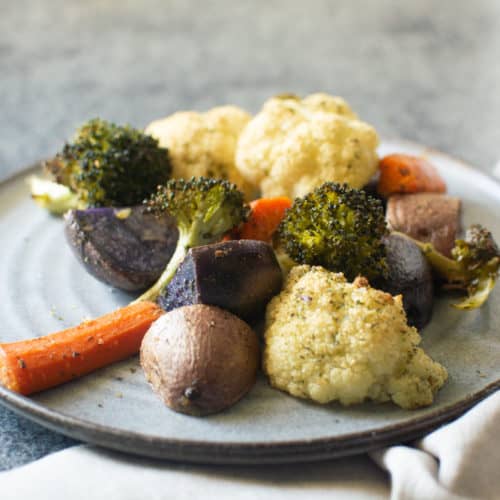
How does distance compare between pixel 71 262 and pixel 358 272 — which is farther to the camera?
pixel 71 262

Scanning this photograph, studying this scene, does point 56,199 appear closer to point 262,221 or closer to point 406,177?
point 262,221

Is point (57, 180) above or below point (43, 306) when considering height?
above

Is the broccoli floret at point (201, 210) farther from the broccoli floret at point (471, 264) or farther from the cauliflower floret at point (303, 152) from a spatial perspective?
the broccoli floret at point (471, 264)

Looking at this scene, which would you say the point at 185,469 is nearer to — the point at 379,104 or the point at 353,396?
the point at 353,396

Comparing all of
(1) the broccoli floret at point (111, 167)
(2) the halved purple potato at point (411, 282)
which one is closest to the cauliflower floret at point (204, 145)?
(1) the broccoli floret at point (111, 167)

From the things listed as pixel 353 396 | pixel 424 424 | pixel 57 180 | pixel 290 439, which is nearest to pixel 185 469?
pixel 290 439

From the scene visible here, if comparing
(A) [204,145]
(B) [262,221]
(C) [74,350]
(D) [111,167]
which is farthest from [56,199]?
(C) [74,350]
